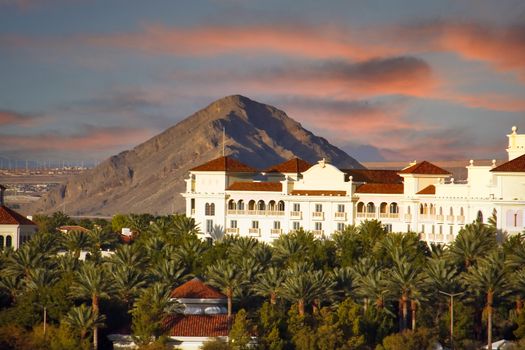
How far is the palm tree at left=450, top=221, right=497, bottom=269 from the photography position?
388 feet

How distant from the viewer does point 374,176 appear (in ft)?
529

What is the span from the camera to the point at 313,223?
153 m

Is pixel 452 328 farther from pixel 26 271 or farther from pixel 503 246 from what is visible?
pixel 26 271

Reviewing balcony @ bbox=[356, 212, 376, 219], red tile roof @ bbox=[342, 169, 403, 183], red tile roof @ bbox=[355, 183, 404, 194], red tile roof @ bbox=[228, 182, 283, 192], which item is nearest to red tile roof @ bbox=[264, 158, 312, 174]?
red tile roof @ bbox=[342, 169, 403, 183]

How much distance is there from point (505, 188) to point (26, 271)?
4271 centimetres

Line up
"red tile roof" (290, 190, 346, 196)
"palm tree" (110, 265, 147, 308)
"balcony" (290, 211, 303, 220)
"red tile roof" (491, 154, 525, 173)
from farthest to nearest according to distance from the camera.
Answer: "balcony" (290, 211, 303, 220) → "red tile roof" (290, 190, 346, 196) → "red tile roof" (491, 154, 525, 173) → "palm tree" (110, 265, 147, 308)

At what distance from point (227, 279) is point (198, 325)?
20.6 ft

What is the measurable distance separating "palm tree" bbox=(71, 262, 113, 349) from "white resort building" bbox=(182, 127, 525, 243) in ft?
136

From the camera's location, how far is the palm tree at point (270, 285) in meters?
107

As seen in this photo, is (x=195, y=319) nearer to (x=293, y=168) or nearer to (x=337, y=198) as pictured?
(x=337, y=198)

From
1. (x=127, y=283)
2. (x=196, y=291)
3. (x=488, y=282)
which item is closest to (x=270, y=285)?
(x=196, y=291)

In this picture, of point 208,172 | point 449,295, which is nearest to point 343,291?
point 449,295

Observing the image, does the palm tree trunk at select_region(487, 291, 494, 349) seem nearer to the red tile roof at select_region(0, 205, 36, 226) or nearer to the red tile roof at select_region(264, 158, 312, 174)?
the red tile roof at select_region(264, 158, 312, 174)

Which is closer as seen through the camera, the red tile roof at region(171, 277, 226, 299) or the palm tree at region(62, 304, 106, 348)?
the palm tree at region(62, 304, 106, 348)
